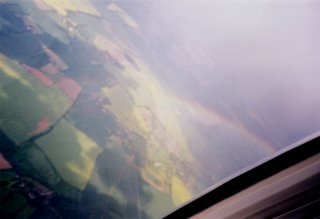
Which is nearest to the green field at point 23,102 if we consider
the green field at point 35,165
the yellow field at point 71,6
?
the green field at point 35,165

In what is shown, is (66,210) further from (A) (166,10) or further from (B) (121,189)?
(A) (166,10)

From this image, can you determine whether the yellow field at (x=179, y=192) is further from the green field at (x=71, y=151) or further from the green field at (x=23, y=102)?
the green field at (x=23, y=102)

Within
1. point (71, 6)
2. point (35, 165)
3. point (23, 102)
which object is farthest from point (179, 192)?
point (71, 6)

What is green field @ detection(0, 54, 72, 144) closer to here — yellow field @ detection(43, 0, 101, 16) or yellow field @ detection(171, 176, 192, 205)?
yellow field @ detection(171, 176, 192, 205)

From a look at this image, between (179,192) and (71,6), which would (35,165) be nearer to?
(179,192)

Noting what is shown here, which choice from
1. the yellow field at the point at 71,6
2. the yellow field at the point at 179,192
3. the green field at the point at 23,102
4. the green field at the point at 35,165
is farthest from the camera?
the yellow field at the point at 71,6

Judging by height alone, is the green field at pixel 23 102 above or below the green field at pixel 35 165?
above

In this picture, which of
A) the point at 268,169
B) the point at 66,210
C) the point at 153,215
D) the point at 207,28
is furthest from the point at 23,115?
the point at 207,28
